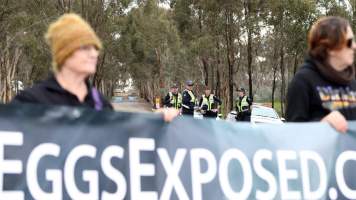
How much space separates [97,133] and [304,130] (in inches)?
50.4

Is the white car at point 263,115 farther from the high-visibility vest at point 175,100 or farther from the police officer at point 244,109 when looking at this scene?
the high-visibility vest at point 175,100

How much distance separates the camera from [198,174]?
11.8ft

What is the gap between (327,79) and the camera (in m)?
3.99

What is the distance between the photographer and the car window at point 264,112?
68.4ft

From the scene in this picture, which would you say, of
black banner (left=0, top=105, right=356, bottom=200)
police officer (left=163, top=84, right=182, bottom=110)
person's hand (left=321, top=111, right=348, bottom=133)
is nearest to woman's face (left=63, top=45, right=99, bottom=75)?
black banner (left=0, top=105, right=356, bottom=200)

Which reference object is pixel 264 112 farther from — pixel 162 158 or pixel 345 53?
pixel 162 158

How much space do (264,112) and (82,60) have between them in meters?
18.3

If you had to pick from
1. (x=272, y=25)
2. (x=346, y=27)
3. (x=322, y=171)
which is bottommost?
(x=322, y=171)

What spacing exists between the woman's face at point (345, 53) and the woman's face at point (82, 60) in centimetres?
145

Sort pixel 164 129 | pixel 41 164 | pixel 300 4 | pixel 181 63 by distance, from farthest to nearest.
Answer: pixel 181 63 → pixel 300 4 → pixel 164 129 → pixel 41 164

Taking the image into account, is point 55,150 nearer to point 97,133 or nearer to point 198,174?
point 97,133

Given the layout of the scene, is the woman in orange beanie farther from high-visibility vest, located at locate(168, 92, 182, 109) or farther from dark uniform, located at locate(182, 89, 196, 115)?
high-visibility vest, located at locate(168, 92, 182, 109)

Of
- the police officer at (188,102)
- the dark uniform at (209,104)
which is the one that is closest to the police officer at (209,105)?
the dark uniform at (209,104)

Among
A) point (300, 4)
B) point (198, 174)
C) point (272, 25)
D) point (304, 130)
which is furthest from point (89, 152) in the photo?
point (272, 25)
